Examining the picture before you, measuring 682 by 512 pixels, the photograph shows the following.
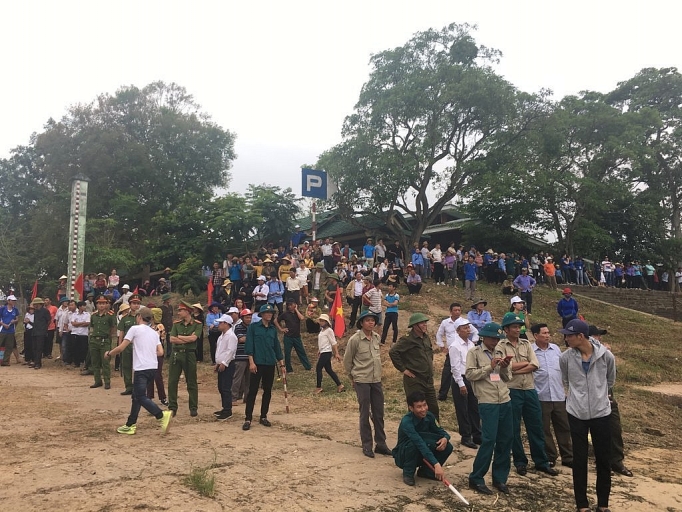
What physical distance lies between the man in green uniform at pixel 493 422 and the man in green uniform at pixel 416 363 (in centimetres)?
104

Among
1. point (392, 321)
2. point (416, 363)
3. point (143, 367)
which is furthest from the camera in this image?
point (392, 321)

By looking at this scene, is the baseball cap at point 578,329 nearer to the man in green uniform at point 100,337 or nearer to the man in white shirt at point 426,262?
the man in green uniform at point 100,337

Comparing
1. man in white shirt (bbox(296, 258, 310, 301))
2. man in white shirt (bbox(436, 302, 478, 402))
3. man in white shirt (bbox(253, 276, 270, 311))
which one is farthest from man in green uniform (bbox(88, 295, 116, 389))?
man in white shirt (bbox(436, 302, 478, 402))

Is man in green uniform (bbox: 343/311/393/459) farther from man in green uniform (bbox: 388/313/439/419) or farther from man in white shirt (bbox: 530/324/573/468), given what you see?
man in white shirt (bbox: 530/324/573/468)

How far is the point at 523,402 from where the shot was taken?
5766 mm

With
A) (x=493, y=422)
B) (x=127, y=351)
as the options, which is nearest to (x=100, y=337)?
(x=127, y=351)

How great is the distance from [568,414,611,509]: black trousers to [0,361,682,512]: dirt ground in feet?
1.16

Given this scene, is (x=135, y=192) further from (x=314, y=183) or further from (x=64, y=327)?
(x=64, y=327)

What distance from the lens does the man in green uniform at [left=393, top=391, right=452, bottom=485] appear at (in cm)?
514

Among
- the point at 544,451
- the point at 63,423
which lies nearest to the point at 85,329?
the point at 63,423

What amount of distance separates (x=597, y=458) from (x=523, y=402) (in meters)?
1.21

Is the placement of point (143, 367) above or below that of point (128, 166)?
below

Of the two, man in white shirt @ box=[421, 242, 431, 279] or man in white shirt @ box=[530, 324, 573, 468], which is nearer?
man in white shirt @ box=[530, 324, 573, 468]

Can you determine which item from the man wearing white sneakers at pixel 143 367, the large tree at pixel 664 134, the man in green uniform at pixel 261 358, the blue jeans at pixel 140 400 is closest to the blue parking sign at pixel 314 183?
the man in green uniform at pixel 261 358
